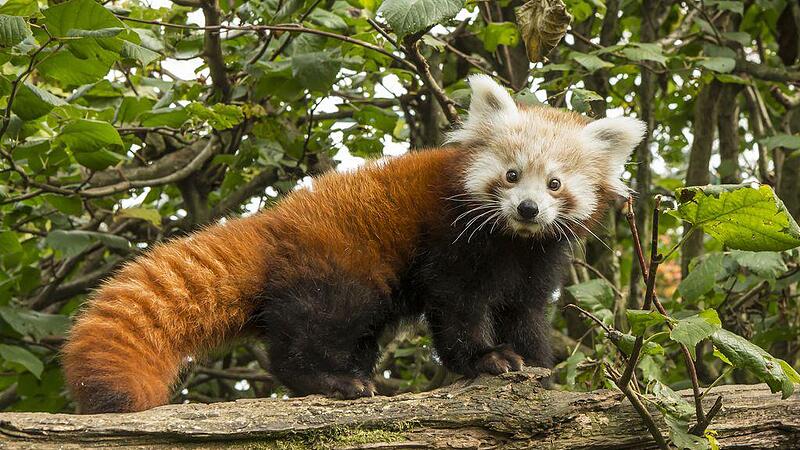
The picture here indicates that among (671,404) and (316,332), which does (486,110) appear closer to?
(316,332)

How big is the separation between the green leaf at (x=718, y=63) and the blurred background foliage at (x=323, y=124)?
3cm

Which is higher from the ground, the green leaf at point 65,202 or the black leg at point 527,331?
the green leaf at point 65,202

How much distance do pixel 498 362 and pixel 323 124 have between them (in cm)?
252

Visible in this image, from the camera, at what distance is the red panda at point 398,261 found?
3.83 meters

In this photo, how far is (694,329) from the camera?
2.71 m

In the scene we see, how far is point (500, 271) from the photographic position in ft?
Result: 13.8

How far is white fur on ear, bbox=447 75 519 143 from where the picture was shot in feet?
14.7

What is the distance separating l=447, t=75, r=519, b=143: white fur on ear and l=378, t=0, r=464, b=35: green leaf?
76 centimetres

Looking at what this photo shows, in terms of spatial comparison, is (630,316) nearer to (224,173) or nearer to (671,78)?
(224,173)

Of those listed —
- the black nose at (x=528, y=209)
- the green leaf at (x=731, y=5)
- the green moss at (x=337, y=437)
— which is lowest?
the green moss at (x=337, y=437)

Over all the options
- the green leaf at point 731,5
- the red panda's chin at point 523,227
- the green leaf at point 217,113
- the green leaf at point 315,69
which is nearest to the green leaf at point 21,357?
the green leaf at point 217,113

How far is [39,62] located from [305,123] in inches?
96.7

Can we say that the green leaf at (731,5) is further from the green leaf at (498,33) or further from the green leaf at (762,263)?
the green leaf at (762,263)

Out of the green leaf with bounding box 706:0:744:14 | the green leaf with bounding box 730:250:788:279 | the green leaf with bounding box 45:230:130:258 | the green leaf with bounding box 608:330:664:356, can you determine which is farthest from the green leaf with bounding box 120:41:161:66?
the green leaf with bounding box 706:0:744:14
